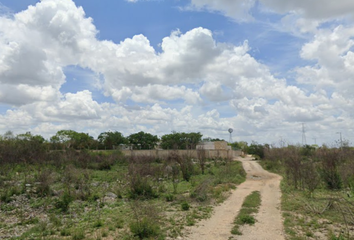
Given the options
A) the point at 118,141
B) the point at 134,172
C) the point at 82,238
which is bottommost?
the point at 82,238

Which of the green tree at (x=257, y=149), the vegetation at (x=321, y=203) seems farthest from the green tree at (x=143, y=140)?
the vegetation at (x=321, y=203)

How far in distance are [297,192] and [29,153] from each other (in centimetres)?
2209

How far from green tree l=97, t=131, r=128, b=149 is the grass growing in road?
54974 mm

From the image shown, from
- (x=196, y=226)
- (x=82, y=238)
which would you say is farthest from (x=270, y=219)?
(x=82, y=238)

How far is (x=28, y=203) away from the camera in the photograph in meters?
13.3

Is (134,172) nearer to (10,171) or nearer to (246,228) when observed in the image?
(246,228)

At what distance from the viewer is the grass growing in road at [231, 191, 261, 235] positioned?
9196 mm

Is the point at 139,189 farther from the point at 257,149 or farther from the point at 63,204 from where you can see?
the point at 257,149

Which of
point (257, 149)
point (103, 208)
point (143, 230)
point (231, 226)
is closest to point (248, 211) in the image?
point (231, 226)

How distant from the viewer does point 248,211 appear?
11188mm

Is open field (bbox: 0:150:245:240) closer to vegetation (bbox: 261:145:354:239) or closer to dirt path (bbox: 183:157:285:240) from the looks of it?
dirt path (bbox: 183:157:285:240)

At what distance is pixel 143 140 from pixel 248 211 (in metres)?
59.1

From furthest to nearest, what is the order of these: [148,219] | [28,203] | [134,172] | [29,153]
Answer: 1. [29,153]
2. [134,172]
3. [28,203]
4. [148,219]

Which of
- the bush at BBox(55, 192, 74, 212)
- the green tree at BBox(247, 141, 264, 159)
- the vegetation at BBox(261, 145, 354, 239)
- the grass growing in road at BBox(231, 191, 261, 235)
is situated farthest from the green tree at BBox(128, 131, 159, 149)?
the bush at BBox(55, 192, 74, 212)
